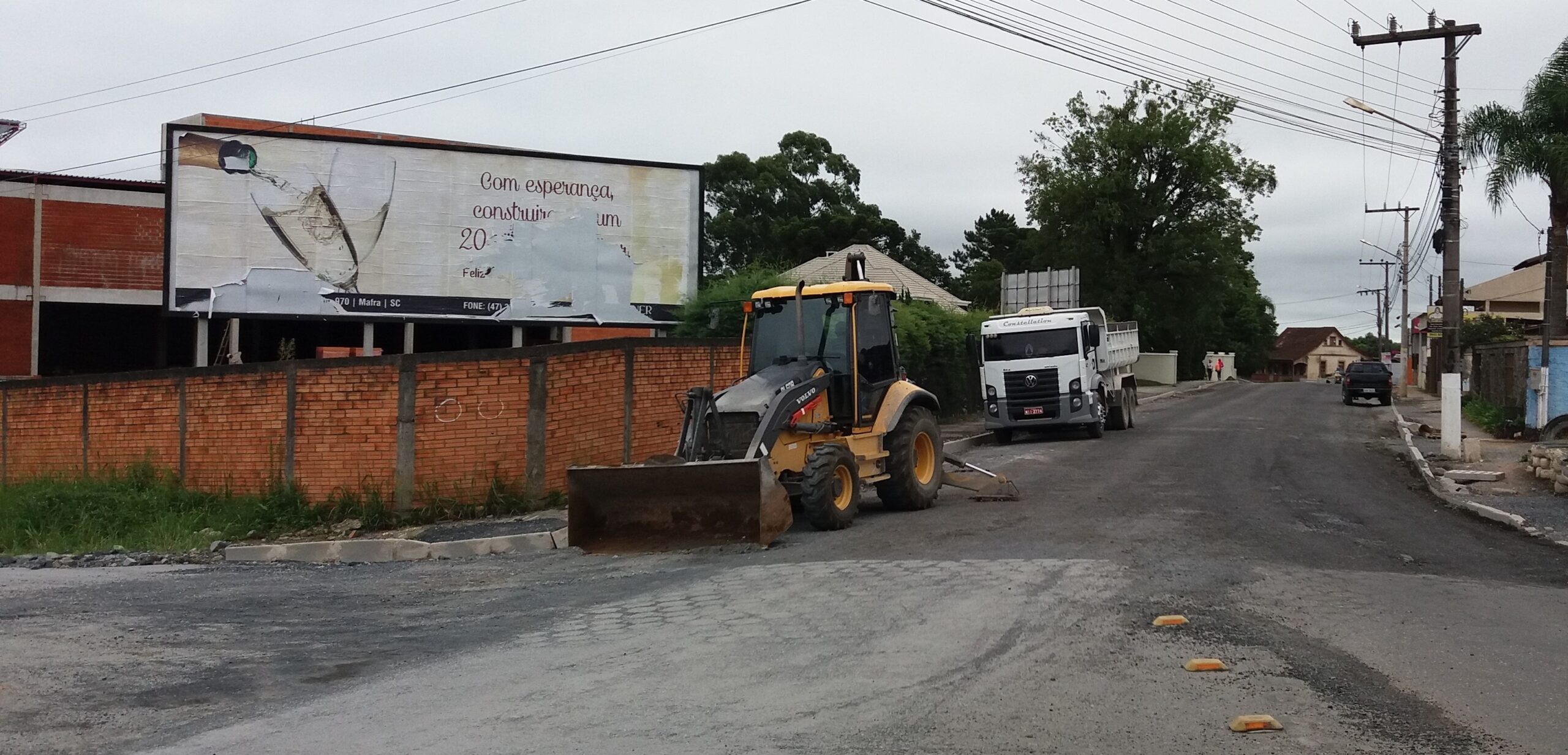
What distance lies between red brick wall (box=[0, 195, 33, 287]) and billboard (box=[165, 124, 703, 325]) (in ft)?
30.6

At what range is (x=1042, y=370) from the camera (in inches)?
1002

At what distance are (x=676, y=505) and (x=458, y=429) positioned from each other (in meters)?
5.49

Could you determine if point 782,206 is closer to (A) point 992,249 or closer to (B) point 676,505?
(A) point 992,249

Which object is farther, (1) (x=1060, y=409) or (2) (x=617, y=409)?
(1) (x=1060, y=409)

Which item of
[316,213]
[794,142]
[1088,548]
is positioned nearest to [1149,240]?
[794,142]

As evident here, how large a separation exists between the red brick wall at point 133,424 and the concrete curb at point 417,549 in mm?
6344

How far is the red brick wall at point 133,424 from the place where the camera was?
18891 millimetres

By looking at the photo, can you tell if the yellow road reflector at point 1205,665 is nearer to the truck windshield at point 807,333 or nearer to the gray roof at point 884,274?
the truck windshield at point 807,333

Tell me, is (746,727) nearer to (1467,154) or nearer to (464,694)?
(464,694)

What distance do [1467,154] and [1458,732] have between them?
2922cm

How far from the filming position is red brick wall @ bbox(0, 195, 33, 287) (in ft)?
111

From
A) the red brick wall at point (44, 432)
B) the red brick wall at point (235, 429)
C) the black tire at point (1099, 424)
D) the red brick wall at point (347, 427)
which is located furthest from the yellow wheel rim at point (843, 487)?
Result: the red brick wall at point (44, 432)

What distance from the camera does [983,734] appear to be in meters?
5.80

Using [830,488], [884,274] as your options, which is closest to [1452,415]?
[830,488]
